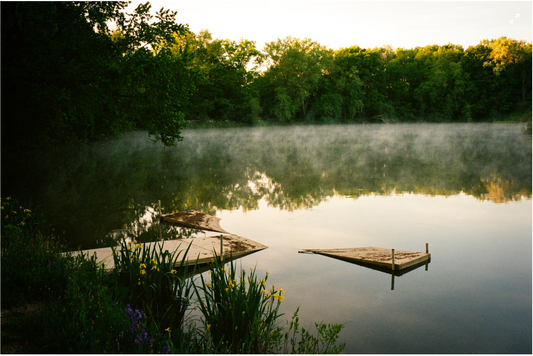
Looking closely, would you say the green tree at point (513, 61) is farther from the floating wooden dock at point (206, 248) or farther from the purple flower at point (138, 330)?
the purple flower at point (138, 330)

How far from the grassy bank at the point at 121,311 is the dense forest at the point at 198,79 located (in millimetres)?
8112

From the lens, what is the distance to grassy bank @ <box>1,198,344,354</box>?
15.6 feet

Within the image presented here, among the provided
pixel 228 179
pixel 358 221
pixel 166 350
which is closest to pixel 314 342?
pixel 166 350

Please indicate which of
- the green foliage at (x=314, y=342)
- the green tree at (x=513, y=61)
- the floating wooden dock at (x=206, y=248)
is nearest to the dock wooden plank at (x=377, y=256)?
the floating wooden dock at (x=206, y=248)

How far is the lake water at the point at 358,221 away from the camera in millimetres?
8516

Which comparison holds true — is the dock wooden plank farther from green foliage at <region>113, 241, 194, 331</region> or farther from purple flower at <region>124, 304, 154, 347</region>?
purple flower at <region>124, 304, 154, 347</region>

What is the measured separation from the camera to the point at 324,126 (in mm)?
82688

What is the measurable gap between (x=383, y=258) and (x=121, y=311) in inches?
282

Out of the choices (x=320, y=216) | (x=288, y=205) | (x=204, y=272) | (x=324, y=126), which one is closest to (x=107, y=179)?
(x=288, y=205)

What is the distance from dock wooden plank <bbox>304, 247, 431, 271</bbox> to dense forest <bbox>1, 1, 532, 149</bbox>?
9.04 metres

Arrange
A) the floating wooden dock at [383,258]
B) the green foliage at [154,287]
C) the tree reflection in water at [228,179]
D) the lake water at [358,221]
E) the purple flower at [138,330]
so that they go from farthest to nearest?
1. the tree reflection in water at [228,179]
2. the floating wooden dock at [383,258]
3. the lake water at [358,221]
4. the green foliage at [154,287]
5. the purple flower at [138,330]

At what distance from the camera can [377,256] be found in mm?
11109

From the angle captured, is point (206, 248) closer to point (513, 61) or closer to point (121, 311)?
point (121, 311)

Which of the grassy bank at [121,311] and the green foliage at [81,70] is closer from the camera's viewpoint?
the grassy bank at [121,311]
